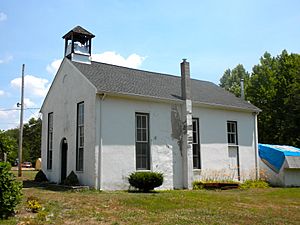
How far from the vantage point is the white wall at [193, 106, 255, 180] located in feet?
66.6

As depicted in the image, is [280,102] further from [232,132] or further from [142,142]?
[142,142]

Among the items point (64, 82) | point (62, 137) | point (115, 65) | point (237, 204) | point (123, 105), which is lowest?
point (237, 204)

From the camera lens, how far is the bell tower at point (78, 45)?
67.0 ft

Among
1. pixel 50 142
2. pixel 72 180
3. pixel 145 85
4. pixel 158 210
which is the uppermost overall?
pixel 145 85

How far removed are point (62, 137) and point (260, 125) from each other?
2611cm

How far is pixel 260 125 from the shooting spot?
39.3 metres

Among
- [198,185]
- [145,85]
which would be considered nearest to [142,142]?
[145,85]

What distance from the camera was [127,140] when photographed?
17203 millimetres

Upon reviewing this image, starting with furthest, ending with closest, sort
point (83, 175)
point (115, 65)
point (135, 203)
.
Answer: point (115, 65)
point (83, 175)
point (135, 203)

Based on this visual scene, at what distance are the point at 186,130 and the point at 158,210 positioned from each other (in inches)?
322

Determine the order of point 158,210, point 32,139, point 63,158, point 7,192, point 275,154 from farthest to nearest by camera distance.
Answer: point 32,139, point 275,154, point 63,158, point 158,210, point 7,192

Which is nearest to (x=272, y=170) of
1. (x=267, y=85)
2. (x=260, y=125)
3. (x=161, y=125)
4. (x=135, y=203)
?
(x=161, y=125)

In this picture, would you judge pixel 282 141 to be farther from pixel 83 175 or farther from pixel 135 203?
pixel 135 203

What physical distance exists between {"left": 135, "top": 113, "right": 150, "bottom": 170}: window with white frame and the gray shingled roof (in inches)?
51.0
